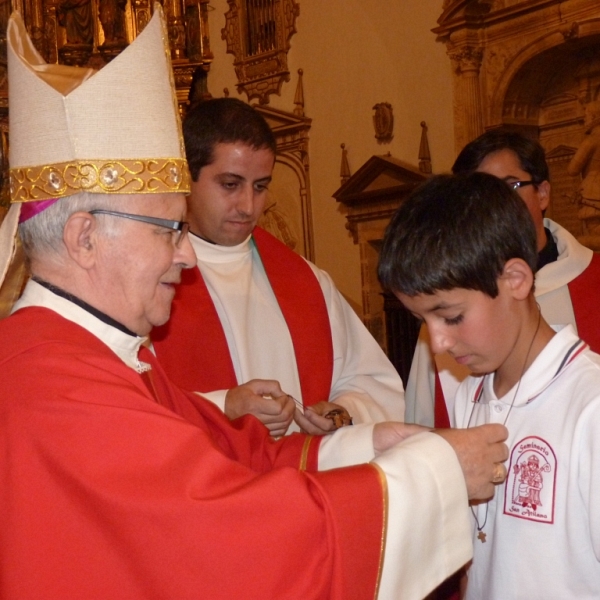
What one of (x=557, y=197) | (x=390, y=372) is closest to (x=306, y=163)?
(x=557, y=197)

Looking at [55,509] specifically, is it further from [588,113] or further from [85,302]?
[588,113]

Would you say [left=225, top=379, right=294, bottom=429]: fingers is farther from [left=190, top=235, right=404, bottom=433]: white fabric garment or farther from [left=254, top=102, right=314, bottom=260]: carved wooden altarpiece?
[left=254, top=102, right=314, bottom=260]: carved wooden altarpiece

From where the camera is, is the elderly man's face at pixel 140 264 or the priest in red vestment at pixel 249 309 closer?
the elderly man's face at pixel 140 264

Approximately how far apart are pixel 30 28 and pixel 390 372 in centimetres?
990

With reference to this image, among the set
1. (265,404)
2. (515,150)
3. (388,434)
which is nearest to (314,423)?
(265,404)

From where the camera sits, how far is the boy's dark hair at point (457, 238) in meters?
1.89

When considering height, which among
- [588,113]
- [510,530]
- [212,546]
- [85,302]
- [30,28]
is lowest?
[510,530]

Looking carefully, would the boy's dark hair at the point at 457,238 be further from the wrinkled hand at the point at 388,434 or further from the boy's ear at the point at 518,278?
the wrinkled hand at the point at 388,434

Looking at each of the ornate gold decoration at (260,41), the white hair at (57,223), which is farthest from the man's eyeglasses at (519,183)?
the ornate gold decoration at (260,41)

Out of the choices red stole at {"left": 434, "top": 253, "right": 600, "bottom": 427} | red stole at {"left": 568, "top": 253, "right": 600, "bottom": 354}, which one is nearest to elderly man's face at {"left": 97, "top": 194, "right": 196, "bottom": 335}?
red stole at {"left": 434, "top": 253, "right": 600, "bottom": 427}

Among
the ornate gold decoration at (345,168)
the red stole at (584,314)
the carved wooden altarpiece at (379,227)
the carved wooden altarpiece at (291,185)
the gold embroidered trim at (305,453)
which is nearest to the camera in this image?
the gold embroidered trim at (305,453)

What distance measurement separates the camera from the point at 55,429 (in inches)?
60.9

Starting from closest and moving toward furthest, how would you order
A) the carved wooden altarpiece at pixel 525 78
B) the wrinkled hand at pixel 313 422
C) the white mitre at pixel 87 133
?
the white mitre at pixel 87 133
the wrinkled hand at pixel 313 422
the carved wooden altarpiece at pixel 525 78

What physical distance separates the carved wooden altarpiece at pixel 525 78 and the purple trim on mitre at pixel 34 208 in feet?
20.7
